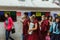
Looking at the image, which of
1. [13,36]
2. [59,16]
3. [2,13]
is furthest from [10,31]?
[59,16]

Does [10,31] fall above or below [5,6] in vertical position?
below

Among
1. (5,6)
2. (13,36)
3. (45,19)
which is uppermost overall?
(5,6)

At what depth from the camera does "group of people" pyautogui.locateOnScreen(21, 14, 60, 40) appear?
61.3 inches

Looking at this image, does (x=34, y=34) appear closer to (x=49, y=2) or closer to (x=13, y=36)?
(x=13, y=36)

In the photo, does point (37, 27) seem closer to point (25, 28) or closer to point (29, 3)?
point (25, 28)

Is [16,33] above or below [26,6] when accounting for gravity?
below

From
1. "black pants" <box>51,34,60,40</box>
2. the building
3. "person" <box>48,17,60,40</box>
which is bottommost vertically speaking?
"black pants" <box>51,34,60,40</box>

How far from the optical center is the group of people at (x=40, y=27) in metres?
1.56

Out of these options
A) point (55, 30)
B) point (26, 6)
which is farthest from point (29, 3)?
point (55, 30)

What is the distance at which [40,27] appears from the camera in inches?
61.9

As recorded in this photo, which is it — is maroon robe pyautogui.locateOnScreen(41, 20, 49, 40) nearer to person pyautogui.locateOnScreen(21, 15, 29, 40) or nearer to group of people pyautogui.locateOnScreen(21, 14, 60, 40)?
group of people pyautogui.locateOnScreen(21, 14, 60, 40)

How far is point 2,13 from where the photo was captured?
5.01 ft

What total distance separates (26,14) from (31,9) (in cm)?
6

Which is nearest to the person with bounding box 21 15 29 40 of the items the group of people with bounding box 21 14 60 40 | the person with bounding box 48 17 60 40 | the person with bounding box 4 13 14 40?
the group of people with bounding box 21 14 60 40
